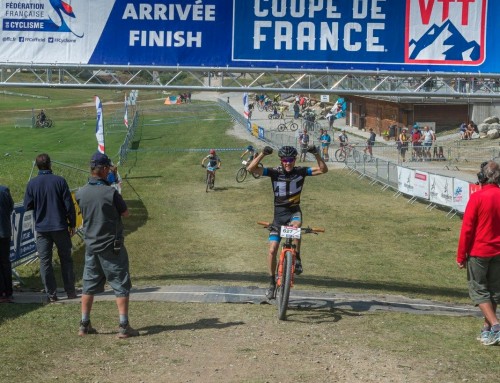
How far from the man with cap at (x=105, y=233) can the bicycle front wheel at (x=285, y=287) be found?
1685mm

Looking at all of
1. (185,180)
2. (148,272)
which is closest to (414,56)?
(148,272)

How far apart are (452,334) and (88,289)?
3830 millimetres

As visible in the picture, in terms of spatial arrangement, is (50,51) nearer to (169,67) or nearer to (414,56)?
(169,67)

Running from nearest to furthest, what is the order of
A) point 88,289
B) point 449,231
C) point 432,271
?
1. point 88,289
2. point 432,271
3. point 449,231

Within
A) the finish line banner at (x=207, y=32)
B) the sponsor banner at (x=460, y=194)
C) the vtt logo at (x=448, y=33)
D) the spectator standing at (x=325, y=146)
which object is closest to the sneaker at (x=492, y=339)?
the finish line banner at (x=207, y=32)

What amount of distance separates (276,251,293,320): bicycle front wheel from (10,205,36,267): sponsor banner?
16.8 feet

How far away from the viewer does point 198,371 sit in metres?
7.43

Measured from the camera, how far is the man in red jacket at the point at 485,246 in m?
8.45

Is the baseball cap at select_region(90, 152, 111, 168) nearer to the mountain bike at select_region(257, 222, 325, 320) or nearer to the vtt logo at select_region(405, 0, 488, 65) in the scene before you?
the mountain bike at select_region(257, 222, 325, 320)

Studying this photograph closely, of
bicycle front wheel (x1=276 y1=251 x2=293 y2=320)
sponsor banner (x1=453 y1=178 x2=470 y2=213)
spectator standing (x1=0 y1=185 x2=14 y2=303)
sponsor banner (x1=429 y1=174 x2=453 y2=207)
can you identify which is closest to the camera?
bicycle front wheel (x1=276 y1=251 x2=293 y2=320)

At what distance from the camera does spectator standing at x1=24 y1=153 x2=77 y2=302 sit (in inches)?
420

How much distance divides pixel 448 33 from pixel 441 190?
11.2m

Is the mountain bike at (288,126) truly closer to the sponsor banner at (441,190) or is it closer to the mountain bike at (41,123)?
the mountain bike at (41,123)

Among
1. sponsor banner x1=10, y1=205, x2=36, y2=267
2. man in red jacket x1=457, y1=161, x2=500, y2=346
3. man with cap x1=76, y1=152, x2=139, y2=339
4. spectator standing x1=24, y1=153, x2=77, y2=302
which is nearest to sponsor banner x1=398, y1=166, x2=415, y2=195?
sponsor banner x1=10, y1=205, x2=36, y2=267
